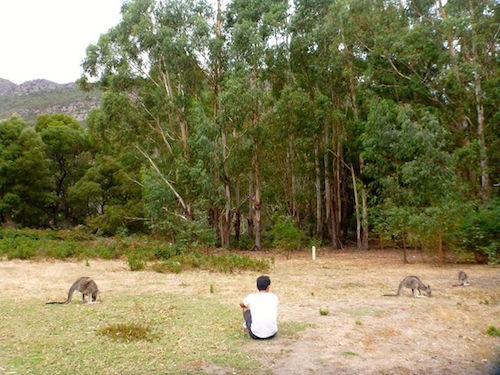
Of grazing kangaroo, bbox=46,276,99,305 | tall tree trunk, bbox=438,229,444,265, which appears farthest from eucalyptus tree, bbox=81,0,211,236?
grazing kangaroo, bbox=46,276,99,305

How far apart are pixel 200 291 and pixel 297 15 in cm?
2135

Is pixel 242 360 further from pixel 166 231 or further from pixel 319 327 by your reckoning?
pixel 166 231

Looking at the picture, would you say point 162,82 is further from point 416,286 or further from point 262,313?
point 262,313

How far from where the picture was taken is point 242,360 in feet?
21.0

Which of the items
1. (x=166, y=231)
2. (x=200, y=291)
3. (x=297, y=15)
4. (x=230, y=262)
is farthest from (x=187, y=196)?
(x=200, y=291)

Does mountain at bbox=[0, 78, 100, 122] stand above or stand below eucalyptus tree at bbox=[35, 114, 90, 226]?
above

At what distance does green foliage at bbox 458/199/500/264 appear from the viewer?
18.2 meters

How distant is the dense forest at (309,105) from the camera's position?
22.7 metres

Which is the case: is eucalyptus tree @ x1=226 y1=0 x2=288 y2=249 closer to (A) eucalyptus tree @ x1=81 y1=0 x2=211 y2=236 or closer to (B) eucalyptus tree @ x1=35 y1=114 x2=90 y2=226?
(A) eucalyptus tree @ x1=81 y1=0 x2=211 y2=236

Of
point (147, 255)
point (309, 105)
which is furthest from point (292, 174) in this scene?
point (147, 255)

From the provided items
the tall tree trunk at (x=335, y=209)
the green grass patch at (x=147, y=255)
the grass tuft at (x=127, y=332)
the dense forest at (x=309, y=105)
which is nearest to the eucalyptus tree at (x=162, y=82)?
the dense forest at (x=309, y=105)

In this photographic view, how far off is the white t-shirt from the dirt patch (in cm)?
19

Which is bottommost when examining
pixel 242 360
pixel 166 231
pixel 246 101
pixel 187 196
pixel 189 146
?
pixel 242 360

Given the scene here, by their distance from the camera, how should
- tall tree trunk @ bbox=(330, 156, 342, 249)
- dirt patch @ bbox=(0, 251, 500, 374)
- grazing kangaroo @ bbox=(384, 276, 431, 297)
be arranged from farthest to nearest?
tall tree trunk @ bbox=(330, 156, 342, 249) < grazing kangaroo @ bbox=(384, 276, 431, 297) < dirt patch @ bbox=(0, 251, 500, 374)
